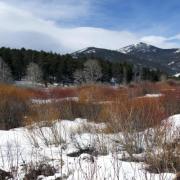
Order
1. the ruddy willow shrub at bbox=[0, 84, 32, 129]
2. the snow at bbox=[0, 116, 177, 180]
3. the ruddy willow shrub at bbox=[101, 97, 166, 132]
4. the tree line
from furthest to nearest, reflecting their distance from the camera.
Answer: the tree line, the ruddy willow shrub at bbox=[0, 84, 32, 129], the ruddy willow shrub at bbox=[101, 97, 166, 132], the snow at bbox=[0, 116, 177, 180]

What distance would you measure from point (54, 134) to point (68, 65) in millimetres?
72276

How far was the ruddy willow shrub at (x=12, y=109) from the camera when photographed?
16.0m

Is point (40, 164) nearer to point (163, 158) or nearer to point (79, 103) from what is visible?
point (163, 158)

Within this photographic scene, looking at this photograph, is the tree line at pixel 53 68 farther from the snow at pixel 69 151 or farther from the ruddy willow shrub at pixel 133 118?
the ruddy willow shrub at pixel 133 118

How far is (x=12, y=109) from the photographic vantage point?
54.4ft

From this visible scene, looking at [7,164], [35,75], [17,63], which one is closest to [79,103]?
[7,164]

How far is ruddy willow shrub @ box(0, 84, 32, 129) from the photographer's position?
16.0 m

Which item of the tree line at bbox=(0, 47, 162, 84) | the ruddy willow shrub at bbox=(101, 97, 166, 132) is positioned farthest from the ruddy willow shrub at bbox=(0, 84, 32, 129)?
the tree line at bbox=(0, 47, 162, 84)

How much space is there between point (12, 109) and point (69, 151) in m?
7.01

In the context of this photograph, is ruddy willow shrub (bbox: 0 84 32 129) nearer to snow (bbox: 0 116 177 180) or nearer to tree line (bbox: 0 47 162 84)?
snow (bbox: 0 116 177 180)

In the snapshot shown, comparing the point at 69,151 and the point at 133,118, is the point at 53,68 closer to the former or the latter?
the point at 69,151

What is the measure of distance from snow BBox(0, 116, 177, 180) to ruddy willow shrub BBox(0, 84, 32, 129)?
244cm

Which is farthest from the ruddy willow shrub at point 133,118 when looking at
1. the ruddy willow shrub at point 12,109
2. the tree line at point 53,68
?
the tree line at point 53,68

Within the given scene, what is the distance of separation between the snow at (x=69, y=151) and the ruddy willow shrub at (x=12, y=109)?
2.44 metres
